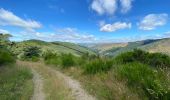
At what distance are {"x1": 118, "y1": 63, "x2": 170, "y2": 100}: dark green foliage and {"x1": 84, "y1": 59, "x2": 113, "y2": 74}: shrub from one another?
335 centimetres

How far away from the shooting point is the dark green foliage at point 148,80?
589 cm

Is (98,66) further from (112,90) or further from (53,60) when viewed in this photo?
(53,60)

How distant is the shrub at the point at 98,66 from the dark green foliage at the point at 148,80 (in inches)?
132

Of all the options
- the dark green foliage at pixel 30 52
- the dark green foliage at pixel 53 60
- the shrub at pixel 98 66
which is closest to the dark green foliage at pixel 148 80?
the shrub at pixel 98 66

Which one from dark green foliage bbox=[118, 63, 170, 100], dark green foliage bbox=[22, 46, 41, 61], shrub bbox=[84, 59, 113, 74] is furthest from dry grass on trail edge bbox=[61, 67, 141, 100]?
dark green foliage bbox=[22, 46, 41, 61]

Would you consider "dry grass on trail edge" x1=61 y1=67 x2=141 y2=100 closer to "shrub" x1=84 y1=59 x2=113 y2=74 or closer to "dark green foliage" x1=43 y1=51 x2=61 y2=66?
"shrub" x1=84 y1=59 x2=113 y2=74

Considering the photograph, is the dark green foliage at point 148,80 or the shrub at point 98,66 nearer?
the dark green foliage at point 148,80

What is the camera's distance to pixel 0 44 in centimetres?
4128

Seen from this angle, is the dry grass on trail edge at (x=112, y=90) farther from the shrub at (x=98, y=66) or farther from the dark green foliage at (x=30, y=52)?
the dark green foliage at (x=30, y=52)

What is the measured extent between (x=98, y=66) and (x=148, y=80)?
20.8 ft

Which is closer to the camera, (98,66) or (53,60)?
(98,66)

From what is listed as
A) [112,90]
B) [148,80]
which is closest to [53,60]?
[112,90]

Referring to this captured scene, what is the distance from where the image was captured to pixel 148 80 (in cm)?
681

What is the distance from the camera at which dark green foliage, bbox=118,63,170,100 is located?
5895 millimetres
